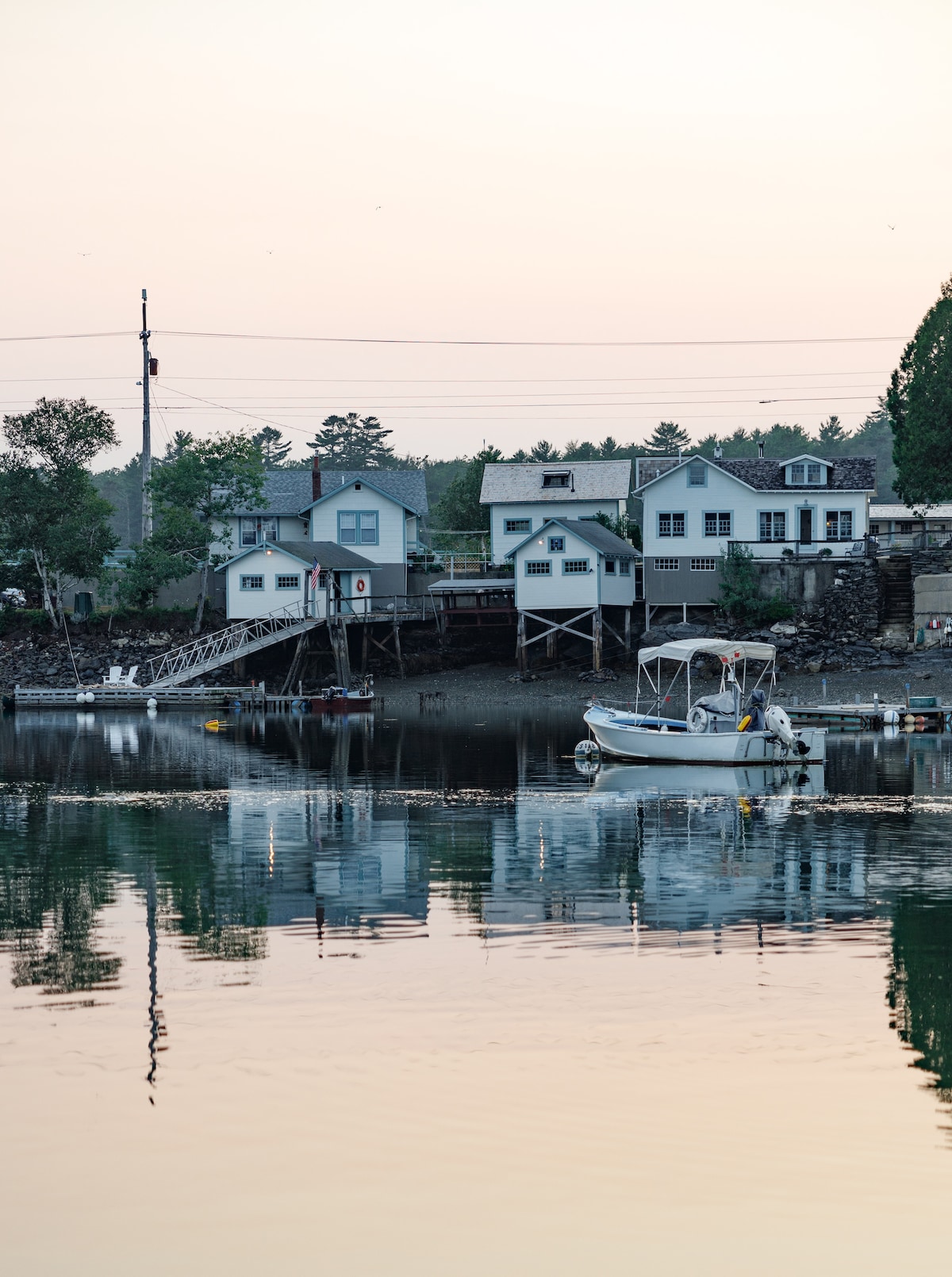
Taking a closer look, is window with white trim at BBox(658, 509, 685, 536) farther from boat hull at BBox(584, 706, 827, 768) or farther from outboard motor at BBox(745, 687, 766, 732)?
outboard motor at BBox(745, 687, 766, 732)

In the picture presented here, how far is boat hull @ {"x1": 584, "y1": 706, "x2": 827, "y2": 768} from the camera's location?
4328cm

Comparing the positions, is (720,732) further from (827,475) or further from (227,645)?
(227,645)

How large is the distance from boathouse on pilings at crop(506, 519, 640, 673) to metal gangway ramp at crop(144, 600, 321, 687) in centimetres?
1161

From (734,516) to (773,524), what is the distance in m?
2.19

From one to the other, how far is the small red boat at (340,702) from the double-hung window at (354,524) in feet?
47.6

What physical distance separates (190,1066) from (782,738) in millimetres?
31627

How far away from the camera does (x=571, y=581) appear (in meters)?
76.4

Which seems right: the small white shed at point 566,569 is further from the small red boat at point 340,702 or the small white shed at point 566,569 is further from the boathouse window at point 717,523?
the small red boat at point 340,702

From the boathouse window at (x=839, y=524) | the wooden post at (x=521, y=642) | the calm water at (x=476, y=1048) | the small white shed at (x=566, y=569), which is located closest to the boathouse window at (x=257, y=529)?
the small white shed at (x=566, y=569)

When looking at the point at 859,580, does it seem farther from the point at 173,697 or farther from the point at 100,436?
the point at 100,436

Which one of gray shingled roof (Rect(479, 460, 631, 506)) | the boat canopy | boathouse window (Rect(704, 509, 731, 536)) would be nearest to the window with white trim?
boathouse window (Rect(704, 509, 731, 536))

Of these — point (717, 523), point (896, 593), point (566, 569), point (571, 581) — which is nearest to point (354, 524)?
point (566, 569)

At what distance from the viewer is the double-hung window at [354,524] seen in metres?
83.6

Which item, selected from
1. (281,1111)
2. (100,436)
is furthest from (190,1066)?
(100,436)
